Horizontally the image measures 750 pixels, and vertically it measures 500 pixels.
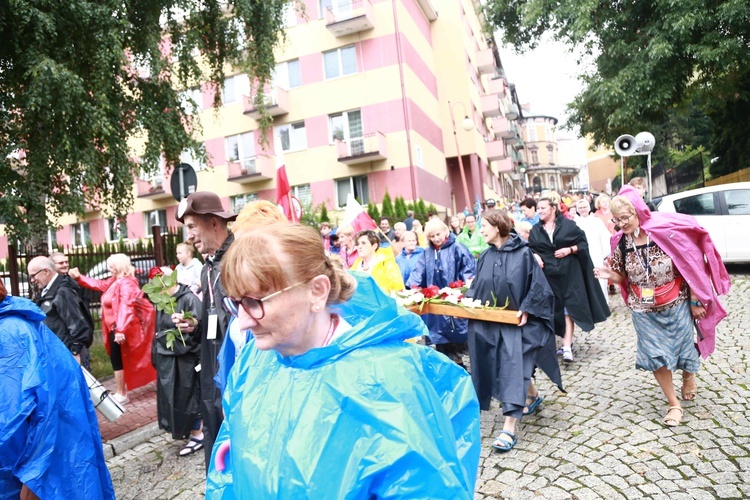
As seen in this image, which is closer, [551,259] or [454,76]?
[551,259]

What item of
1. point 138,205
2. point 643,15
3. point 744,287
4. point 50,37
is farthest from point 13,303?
point 138,205

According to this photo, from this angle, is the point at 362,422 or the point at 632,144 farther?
the point at 632,144

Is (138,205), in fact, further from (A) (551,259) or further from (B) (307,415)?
(B) (307,415)

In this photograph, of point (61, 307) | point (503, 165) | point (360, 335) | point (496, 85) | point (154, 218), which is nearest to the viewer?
point (360, 335)

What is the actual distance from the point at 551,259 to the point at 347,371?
634 cm

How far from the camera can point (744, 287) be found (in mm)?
10023

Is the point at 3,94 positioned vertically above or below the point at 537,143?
below

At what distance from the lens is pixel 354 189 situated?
2697 cm

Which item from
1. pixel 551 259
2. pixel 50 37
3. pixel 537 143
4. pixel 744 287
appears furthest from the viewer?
pixel 537 143

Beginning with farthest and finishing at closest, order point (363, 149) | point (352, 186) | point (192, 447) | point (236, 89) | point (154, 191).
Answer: point (154, 191)
point (236, 89)
point (352, 186)
point (363, 149)
point (192, 447)

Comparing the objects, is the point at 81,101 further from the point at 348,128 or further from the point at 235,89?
the point at 235,89

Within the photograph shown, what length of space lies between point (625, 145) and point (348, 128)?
16.6 m

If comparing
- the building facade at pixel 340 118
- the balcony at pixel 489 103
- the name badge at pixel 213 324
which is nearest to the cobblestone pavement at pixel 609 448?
the name badge at pixel 213 324

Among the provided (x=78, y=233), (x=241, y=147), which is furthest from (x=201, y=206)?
(x=78, y=233)
